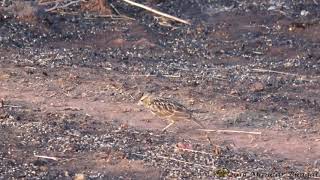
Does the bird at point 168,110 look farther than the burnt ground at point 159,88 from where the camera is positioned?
Yes

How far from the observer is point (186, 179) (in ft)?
24.3

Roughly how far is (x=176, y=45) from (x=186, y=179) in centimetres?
513

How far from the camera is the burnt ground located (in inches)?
305

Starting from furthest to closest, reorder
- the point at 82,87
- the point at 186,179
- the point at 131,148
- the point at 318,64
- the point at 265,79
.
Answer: the point at 318,64
the point at 265,79
the point at 82,87
the point at 131,148
the point at 186,179

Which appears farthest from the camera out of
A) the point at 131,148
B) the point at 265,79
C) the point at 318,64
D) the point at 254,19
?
the point at 254,19

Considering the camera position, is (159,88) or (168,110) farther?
(159,88)

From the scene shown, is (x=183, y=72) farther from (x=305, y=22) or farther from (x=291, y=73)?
(x=305, y=22)

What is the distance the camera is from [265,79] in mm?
10812

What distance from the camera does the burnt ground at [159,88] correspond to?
305 inches

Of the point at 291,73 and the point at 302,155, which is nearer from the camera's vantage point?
the point at 302,155

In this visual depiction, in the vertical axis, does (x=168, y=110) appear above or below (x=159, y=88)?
above

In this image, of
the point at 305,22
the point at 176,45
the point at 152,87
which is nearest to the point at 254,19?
the point at 305,22

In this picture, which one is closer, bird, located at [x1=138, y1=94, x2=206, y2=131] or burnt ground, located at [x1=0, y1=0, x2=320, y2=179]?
burnt ground, located at [x1=0, y1=0, x2=320, y2=179]

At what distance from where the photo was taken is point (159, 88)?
10.1m
